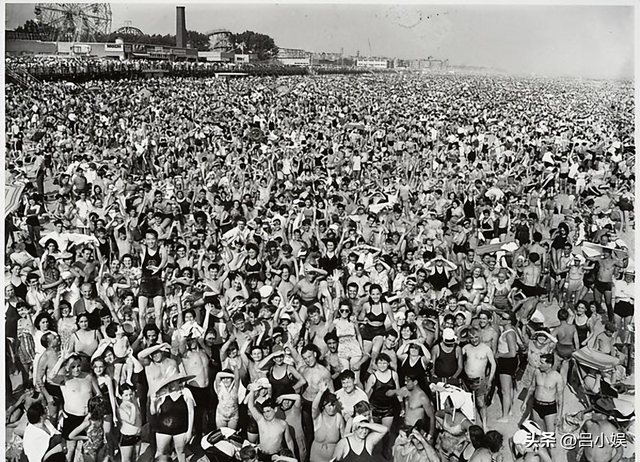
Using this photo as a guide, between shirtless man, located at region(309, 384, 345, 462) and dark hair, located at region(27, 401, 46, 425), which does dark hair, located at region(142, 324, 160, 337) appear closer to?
dark hair, located at region(27, 401, 46, 425)

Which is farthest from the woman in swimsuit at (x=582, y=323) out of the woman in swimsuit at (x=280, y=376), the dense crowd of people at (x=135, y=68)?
the dense crowd of people at (x=135, y=68)

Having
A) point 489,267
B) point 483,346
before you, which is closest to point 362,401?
point 483,346

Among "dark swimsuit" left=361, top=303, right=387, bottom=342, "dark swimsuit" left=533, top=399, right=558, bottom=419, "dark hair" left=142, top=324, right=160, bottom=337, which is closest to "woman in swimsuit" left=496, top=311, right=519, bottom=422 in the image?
"dark swimsuit" left=533, top=399, right=558, bottom=419

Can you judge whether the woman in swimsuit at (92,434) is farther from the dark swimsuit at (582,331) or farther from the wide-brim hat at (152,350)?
the dark swimsuit at (582,331)

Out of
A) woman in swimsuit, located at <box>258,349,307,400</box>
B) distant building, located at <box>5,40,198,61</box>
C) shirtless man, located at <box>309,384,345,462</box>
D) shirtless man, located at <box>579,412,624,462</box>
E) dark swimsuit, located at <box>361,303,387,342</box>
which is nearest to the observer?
shirtless man, located at <box>309,384,345,462</box>

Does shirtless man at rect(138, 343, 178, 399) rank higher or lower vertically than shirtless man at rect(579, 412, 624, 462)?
higher

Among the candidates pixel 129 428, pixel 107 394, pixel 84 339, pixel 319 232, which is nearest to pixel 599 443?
pixel 319 232

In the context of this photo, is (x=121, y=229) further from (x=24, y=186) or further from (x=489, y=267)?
(x=489, y=267)
